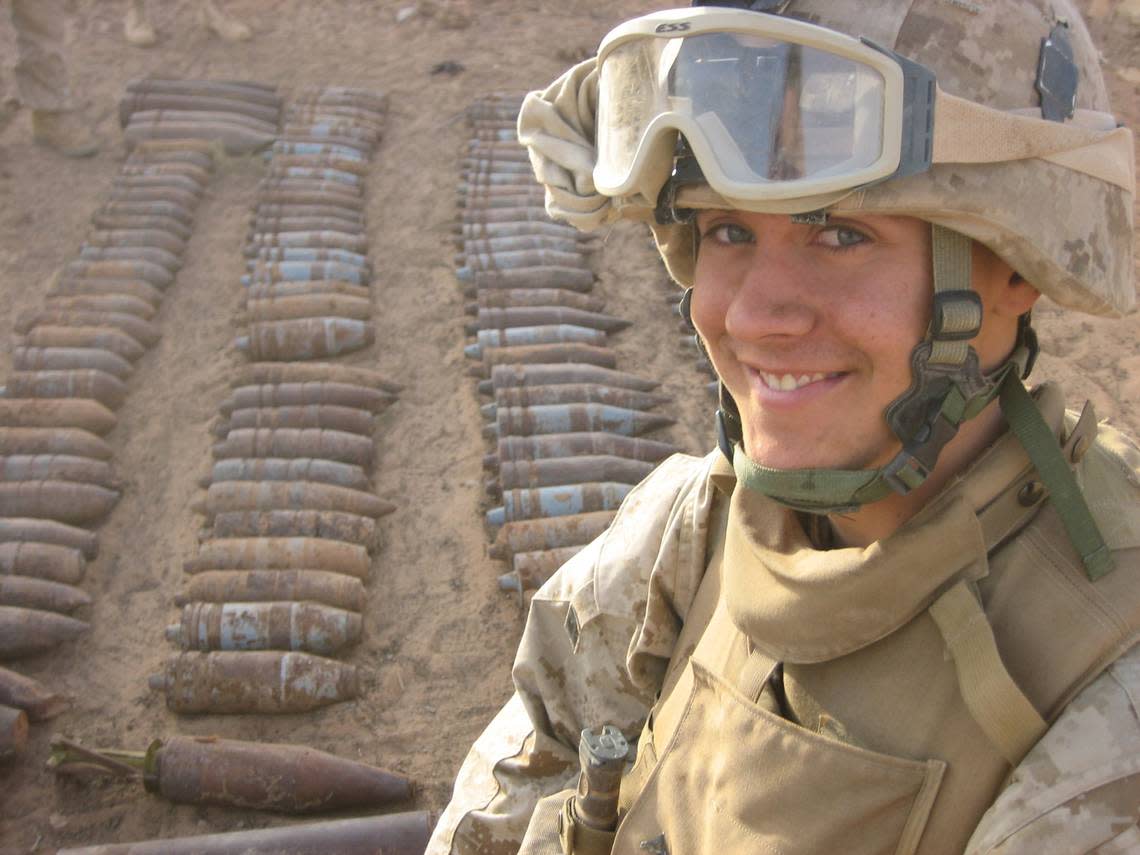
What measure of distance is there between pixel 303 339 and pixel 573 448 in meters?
2.42

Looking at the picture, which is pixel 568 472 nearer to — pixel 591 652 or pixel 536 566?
pixel 536 566

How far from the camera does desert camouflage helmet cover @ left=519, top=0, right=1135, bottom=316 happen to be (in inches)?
86.3

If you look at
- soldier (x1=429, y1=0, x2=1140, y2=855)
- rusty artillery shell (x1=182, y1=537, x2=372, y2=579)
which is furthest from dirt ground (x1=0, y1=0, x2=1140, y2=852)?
soldier (x1=429, y1=0, x2=1140, y2=855)

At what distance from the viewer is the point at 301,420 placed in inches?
293

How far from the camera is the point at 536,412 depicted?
23.7 feet

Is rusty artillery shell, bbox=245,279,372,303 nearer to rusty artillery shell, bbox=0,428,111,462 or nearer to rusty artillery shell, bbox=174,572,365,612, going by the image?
rusty artillery shell, bbox=0,428,111,462

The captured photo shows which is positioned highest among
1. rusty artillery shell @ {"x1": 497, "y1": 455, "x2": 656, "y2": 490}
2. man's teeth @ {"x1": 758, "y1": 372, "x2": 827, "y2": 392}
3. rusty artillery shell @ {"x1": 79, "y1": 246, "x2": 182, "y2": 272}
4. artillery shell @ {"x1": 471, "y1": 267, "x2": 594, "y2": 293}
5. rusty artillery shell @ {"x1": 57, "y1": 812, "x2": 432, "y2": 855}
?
man's teeth @ {"x1": 758, "y1": 372, "x2": 827, "y2": 392}

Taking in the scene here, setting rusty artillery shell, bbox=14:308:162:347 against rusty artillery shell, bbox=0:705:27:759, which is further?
rusty artillery shell, bbox=14:308:162:347

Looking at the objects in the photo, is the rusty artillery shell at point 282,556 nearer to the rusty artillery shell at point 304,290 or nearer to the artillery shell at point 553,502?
the artillery shell at point 553,502

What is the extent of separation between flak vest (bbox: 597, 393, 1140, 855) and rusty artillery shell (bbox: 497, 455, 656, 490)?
14.0 feet

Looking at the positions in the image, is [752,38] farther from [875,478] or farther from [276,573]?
[276,573]

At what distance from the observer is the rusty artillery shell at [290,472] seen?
703 centimetres

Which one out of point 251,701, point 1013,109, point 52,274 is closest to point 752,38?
point 1013,109

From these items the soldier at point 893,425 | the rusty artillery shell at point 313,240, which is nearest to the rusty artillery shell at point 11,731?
the soldier at point 893,425
